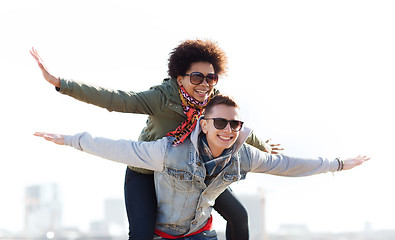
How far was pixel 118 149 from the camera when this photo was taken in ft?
17.1

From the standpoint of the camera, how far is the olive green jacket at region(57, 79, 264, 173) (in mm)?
5344

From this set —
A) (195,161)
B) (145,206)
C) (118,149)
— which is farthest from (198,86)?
(145,206)

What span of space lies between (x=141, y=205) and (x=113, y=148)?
660mm

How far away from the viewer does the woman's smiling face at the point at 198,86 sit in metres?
5.68

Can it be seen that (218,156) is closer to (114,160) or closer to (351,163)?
(114,160)

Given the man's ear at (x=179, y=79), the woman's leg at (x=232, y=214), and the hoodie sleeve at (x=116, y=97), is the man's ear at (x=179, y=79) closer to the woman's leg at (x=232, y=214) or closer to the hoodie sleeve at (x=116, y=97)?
the hoodie sleeve at (x=116, y=97)

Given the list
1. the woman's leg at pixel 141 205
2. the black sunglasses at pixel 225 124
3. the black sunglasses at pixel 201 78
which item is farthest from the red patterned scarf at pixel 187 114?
the woman's leg at pixel 141 205

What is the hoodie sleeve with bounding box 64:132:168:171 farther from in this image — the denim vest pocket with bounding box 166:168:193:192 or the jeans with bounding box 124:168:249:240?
the jeans with bounding box 124:168:249:240

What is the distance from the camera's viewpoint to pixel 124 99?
5.41 m

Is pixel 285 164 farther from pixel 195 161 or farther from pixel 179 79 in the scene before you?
pixel 179 79

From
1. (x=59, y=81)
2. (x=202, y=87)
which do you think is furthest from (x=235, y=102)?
(x=59, y=81)

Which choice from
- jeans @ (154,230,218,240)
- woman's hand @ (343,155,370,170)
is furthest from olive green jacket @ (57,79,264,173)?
woman's hand @ (343,155,370,170)

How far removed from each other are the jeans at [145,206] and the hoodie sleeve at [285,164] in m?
0.46

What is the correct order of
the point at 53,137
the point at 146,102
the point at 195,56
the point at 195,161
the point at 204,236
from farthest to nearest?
1. the point at 195,56
2. the point at 204,236
3. the point at 146,102
4. the point at 195,161
5. the point at 53,137
